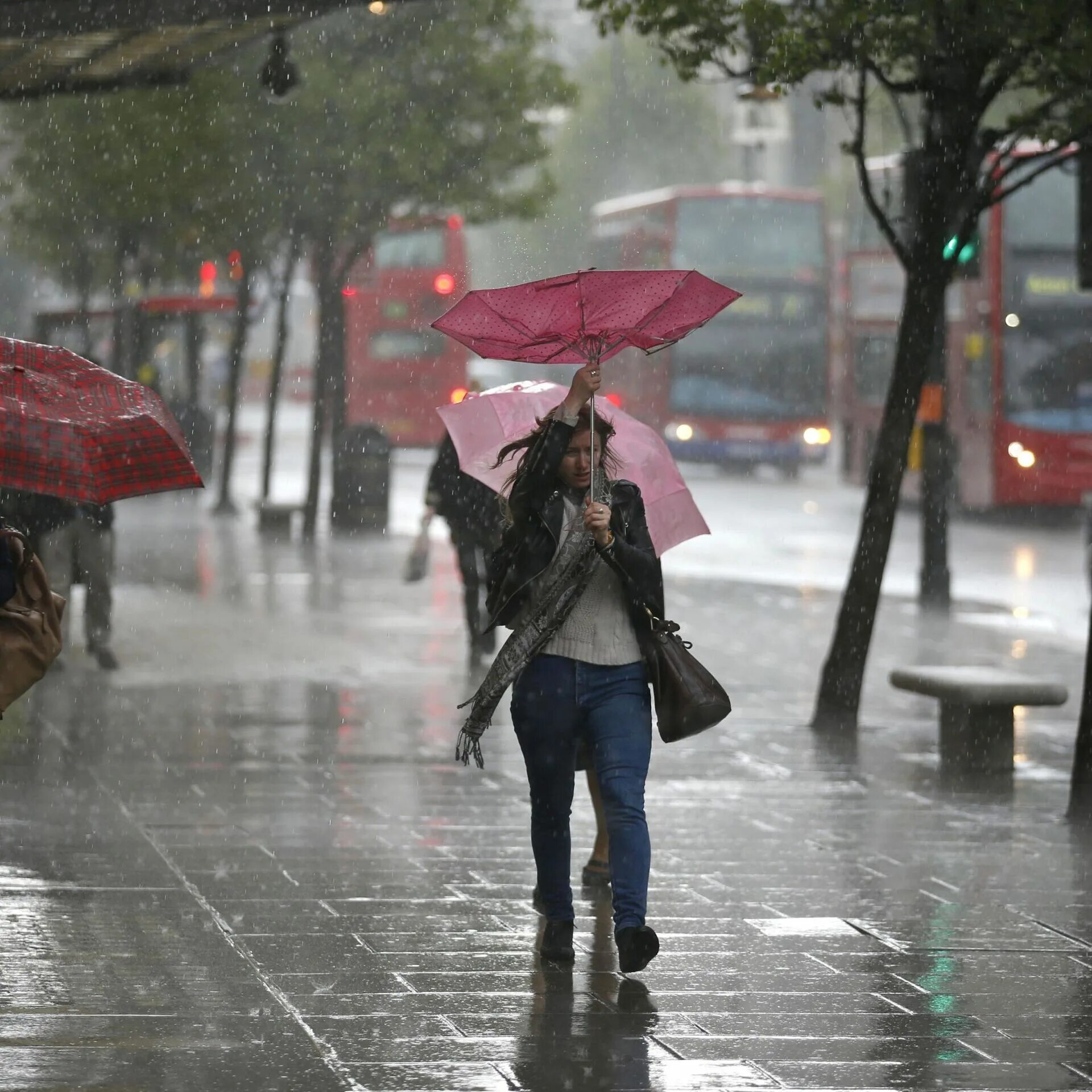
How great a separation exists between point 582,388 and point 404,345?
3651 centimetres

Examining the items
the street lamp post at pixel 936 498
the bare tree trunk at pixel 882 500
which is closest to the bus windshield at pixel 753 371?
the street lamp post at pixel 936 498

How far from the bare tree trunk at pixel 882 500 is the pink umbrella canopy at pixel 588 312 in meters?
4.80

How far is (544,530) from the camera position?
632 cm

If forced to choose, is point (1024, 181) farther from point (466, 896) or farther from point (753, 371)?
point (753, 371)

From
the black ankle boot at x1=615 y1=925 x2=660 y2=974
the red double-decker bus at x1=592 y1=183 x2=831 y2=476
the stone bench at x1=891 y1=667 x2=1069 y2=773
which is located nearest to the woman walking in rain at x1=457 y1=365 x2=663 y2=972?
the black ankle boot at x1=615 y1=925 x2=660 y2=974

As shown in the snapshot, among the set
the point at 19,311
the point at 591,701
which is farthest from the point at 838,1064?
the point at 19,311

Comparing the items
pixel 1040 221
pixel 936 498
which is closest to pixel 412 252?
pixel 1040 221

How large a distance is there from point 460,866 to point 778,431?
96.4 feet

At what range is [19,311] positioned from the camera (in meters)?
66.0

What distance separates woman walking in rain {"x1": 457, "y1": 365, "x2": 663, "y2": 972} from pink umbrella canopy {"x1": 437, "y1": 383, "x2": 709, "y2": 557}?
0.91m

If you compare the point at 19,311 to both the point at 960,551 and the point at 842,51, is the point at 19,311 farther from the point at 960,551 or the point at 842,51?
the point at 842,51

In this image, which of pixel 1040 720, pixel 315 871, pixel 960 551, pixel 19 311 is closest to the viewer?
pixel 315 871

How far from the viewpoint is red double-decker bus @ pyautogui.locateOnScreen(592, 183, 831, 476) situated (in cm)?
3575

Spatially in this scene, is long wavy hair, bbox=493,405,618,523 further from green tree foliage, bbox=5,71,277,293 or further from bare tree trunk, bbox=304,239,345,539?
green tree foliage, bbox=5,71,277,293
